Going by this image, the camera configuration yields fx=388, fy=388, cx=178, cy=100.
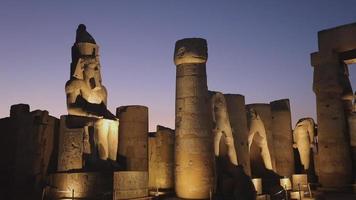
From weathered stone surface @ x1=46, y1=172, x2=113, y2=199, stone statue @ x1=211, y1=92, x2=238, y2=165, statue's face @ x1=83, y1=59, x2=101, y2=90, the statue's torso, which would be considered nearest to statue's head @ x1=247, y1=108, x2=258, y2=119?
stone statue @ x1=211, y1=92, x2=238, y2=165

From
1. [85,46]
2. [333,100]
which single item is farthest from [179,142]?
[333,100]

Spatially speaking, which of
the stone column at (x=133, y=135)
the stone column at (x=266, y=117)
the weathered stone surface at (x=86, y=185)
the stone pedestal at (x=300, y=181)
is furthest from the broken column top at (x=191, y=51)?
the stone pedestal at (x=300, y=181)

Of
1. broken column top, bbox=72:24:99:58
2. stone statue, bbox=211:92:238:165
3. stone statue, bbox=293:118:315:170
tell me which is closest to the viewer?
broken column top, bbox=72:24:99:58

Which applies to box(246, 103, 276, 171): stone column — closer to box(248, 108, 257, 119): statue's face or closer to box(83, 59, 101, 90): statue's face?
box(248, 108, 257, 119): statue's face

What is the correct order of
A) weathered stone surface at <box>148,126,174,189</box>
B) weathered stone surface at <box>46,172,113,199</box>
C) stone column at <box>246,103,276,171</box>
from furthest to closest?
stone column at <box>246,103,276,171</box>, weathered stone surface at <box>148,126,174,189</box>, weathered stone surface at <box>46,172,113,199</box>

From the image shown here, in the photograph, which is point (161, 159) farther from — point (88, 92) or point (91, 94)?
point (88, 92)

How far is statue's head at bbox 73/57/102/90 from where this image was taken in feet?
41.1

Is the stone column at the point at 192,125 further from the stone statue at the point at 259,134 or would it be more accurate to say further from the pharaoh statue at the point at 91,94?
the stone statue at the point at 259,134

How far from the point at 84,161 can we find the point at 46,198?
1510 mm

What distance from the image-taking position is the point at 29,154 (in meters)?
12.2

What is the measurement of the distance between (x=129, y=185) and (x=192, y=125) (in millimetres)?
3037

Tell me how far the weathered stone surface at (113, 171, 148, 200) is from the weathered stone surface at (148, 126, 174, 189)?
336cm

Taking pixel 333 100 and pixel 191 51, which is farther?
pixel 333 100

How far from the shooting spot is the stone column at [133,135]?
14.5m
